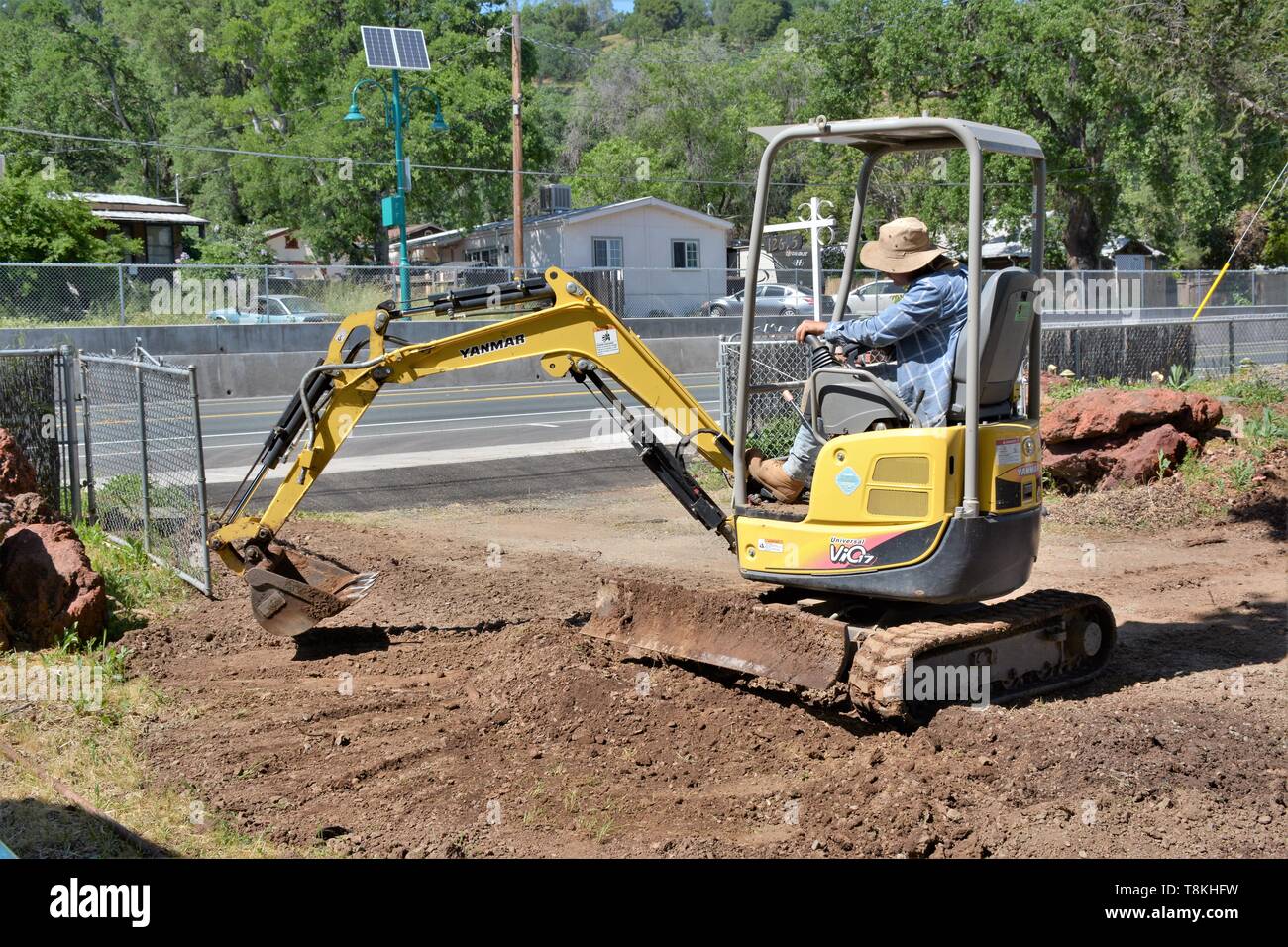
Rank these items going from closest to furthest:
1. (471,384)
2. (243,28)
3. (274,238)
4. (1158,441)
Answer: (1158,441)
(471,384)
(243,28)
(274,238)

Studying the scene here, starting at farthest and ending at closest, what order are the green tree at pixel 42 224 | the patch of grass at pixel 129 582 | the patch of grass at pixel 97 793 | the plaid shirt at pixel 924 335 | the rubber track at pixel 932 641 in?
the green tree at pixel 42 224 < the patch of grass at pixel 129 582 < the plaid shirt at pixel 924 335 < the rubber track at pixel 932 641 < the patch of grass at pixel 97 793

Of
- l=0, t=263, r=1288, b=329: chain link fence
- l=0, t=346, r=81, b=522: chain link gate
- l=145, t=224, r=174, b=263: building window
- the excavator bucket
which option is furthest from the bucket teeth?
l=145, t=224, r=174, b=263: building window

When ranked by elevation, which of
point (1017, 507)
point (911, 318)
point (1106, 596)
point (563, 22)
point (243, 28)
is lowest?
point (1106, 596)

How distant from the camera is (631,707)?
6984 millimetres

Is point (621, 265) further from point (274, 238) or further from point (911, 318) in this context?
point (911, 318)

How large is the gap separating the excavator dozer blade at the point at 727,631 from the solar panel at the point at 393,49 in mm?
31144

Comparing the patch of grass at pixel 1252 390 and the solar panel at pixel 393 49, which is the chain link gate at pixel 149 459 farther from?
the solar panel at pixel 393 49

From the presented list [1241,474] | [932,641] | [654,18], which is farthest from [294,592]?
[654,18]

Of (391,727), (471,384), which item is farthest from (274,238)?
(391,727)

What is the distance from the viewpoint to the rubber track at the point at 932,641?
6293 mm

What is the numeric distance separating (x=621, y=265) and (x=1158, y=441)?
120 ft

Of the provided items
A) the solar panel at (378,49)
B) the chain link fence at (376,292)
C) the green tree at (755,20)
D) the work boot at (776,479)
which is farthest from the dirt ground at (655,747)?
the green tree at (755,20)

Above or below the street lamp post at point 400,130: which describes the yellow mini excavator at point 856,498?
below
